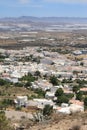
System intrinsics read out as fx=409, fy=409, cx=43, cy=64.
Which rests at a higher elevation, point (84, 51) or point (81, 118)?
point (81, 118)

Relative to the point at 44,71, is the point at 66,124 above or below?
above

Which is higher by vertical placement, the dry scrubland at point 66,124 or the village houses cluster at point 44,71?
the dry scrubland at point 66,124

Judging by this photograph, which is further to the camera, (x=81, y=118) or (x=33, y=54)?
(x=33, y=54)

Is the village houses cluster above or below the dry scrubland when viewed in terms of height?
below

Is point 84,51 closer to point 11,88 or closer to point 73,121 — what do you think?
point 11,88

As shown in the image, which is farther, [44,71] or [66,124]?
[44,71]

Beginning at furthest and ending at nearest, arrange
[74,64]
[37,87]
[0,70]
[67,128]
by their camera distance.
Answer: [74,64]
[0,70]
[37,87]
[67,128]

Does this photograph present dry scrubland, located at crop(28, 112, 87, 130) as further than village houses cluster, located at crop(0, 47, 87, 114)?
No

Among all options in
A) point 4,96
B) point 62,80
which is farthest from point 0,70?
point 4,96

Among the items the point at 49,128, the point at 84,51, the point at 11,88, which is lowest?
the point at 84,51

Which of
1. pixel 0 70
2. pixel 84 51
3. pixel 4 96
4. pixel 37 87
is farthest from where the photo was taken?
pixel 84 51

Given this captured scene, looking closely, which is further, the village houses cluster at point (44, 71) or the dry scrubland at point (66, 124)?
the village houses cluster at point (44, 71)
